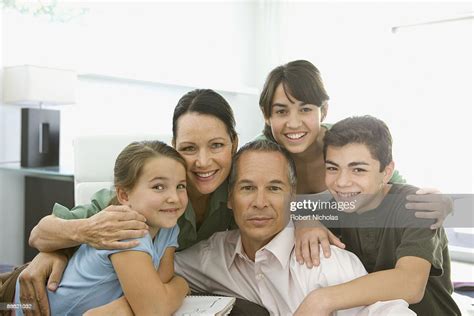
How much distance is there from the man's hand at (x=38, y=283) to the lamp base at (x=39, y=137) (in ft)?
3.55

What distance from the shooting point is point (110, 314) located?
32.1 inches

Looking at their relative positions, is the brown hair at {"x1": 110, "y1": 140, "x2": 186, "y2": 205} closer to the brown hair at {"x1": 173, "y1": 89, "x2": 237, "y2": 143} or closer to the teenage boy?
the brown hair at {"x1": 173, "y1": 89, "x2": 237, "y2": 143}

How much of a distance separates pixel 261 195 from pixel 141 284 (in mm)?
235


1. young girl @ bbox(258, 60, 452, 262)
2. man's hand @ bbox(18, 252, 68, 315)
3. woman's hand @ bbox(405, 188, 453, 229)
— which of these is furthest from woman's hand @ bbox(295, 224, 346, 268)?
man's hand @ bbox(18, 252, 68, 315)

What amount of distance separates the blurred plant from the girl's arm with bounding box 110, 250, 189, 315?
3.44 feet

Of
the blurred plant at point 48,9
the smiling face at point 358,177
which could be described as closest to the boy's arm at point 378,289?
the smiling face at point 358,177

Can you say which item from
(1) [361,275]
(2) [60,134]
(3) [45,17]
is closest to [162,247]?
(1) [361,275]

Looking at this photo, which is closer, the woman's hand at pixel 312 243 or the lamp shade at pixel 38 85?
the woman's hand at pixel 312 243

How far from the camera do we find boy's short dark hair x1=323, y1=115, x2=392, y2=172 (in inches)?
32.7

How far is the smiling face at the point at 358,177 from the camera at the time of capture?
0.82 m

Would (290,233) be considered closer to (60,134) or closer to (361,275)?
(361,275)

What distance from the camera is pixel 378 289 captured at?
80 centimetres

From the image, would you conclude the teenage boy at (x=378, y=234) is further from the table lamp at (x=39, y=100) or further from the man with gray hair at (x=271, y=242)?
the table lamp at (x=39, y=100)

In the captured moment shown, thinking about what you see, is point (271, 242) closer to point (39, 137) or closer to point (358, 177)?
point (358, 177)
